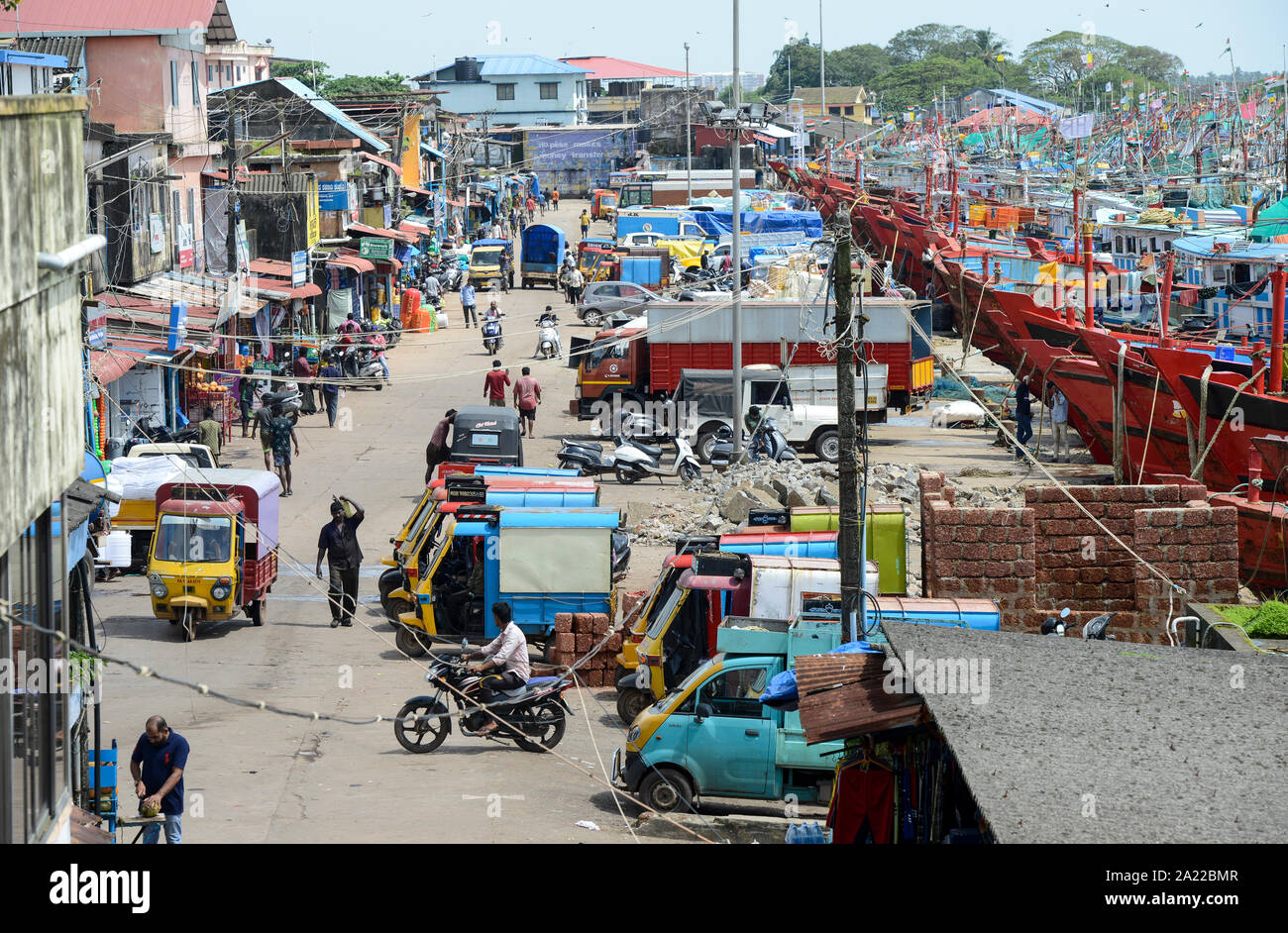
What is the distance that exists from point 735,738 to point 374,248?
32.1 m

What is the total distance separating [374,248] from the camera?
4150 cm

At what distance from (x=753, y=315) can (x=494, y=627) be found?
13641 millimetres

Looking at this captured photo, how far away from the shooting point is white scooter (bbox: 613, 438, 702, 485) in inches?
1001

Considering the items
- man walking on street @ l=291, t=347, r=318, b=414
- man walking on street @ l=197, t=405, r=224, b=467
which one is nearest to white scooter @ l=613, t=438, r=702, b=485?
man walking on street @ l=197, t=405, r=224, b=467

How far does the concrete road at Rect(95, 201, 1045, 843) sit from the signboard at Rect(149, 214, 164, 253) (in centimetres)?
784

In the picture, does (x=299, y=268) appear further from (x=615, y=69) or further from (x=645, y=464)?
(x=615, y=69)

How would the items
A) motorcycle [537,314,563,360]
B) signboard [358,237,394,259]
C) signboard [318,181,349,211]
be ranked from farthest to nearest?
signboard [358,237,394,259] → signboard [318,181,349,211] → motorcycle [537,314,563,360]

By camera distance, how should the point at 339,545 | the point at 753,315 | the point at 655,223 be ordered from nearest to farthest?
the point at 339,545, the point at 753,315, the point at 655,223

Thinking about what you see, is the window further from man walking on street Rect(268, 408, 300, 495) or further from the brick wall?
man walking on street Rect(268, 408, 300, 495)

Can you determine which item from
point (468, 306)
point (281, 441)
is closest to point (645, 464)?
point (281, 441)

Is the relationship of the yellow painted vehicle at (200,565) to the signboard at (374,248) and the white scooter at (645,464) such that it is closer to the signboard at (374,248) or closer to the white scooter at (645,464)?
the white scooter at (645,464)
